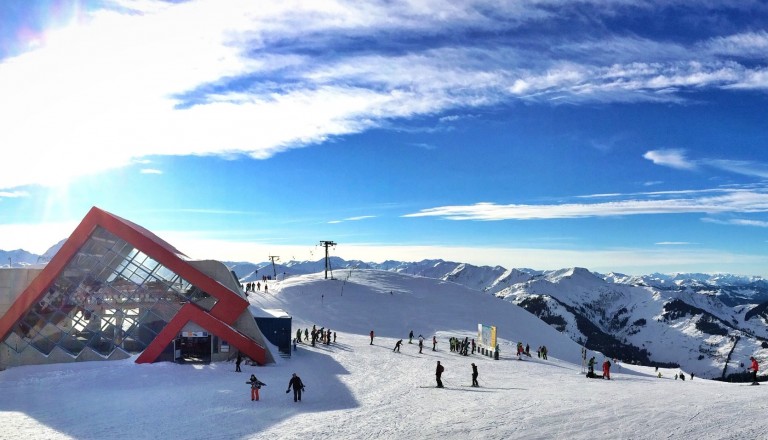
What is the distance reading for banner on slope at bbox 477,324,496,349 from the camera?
3934 centimetres

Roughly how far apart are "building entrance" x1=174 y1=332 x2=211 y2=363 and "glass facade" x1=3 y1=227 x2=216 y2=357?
1899 mm

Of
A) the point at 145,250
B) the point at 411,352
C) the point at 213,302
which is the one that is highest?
the point at 145,250

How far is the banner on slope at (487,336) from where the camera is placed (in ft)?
129

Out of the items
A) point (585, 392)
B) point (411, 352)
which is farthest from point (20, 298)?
point (585, 392)

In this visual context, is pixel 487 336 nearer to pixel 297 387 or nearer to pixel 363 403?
pixel 363 403

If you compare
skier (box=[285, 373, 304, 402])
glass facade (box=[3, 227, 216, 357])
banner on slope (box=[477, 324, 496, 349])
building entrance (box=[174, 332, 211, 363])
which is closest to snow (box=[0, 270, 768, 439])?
skier (box=[285, 373, 304, 402])

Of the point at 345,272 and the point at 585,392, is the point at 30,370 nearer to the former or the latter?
the point at 585,392

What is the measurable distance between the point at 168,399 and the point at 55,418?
13.4 ft

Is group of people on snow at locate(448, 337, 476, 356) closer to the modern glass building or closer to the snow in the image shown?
the snow

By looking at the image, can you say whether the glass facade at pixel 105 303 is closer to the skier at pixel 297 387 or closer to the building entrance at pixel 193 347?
the building entrance at pixel 193 347

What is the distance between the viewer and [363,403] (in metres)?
21.2

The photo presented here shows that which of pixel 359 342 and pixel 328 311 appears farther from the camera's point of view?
pixel 328 311

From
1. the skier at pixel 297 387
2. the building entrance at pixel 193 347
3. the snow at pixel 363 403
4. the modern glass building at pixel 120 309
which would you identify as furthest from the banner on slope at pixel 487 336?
the skier at pixel 297 387

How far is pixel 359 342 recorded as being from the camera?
4538 centimetres
